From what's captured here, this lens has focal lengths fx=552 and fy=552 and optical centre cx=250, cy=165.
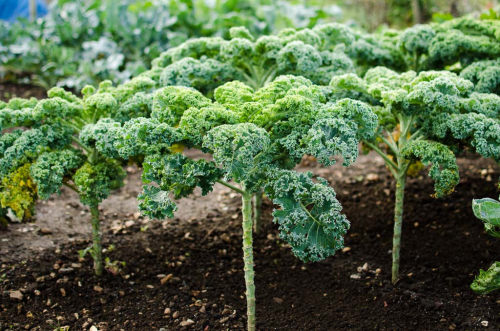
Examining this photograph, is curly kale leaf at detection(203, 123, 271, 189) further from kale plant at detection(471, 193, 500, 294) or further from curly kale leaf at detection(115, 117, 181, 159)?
kale plant at detection(471, 193, 500, 294)

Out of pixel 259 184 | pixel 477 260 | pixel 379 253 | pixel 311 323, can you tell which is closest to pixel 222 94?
pixel 259 184

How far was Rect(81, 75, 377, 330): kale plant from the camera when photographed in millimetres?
3480

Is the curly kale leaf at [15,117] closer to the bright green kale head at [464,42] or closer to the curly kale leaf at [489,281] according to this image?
the curly kale leaf at [489,281]

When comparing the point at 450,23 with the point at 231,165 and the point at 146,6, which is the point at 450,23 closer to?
the point at 231,165

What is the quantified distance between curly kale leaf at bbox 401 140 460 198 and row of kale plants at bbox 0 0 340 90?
493 centimetres

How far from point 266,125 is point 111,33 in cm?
643

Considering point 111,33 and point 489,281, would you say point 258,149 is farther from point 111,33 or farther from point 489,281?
point 111,33

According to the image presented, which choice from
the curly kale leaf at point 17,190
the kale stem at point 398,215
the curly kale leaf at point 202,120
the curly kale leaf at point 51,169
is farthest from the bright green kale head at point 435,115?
the curly kale leaf at point 17,190

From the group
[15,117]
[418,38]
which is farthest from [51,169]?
[418,38]

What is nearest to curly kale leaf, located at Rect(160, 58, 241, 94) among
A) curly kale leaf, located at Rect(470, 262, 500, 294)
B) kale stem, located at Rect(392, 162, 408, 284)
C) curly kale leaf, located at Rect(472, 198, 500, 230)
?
kale stem, located at Rect(392, 162, 408, 284)

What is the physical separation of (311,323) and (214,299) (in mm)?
859

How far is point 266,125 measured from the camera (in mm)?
3766

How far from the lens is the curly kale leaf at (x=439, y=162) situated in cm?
390

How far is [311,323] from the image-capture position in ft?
14.0
